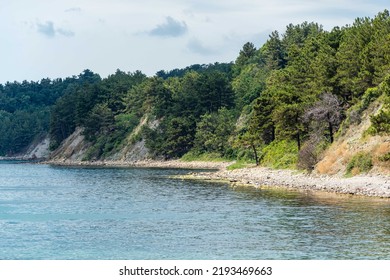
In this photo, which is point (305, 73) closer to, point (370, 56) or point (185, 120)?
point (370, 56)

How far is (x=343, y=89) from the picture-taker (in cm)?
9112

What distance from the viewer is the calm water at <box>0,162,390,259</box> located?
132 ft

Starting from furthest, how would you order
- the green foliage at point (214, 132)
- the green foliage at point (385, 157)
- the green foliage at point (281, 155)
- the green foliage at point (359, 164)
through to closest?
the green foliage at point (214, 132), the green foliage at point (281, 155), the green foliage at point (359, 164), the green foliage at point (385, 157)

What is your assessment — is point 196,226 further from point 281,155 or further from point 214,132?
point 214,132

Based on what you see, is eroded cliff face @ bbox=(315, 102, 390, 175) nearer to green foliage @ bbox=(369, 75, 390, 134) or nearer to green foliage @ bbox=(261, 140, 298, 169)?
green foliage @ bbox=(369, 75, 390, 134)

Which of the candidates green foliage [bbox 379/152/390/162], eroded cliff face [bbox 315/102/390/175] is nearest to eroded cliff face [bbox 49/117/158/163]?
eroded cliff face [bbox 315/102/390/175]

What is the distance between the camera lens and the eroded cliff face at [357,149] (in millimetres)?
67500

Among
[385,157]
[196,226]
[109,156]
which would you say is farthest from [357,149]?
[109,156]

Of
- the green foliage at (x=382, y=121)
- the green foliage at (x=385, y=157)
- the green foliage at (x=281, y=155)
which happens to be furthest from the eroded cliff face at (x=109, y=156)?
the green foliage at (x=385, y=157)

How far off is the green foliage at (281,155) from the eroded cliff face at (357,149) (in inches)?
376

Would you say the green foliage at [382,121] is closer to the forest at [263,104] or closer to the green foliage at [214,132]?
the forest at [263,104]

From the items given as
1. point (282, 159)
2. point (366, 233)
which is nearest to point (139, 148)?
point (282, 159)

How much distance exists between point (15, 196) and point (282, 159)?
33902mm

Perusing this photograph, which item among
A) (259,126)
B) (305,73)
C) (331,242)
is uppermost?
(305,73)
